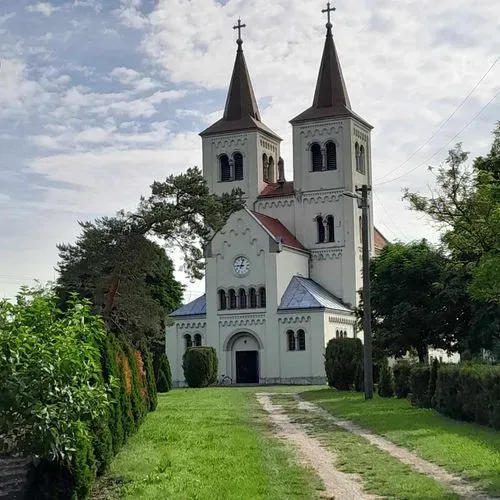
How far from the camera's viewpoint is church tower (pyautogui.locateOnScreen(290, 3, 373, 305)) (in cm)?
5997

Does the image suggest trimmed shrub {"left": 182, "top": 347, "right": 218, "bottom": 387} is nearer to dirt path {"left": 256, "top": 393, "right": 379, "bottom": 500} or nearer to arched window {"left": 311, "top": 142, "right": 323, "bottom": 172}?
arched window {"left": 311, "top": 142, "right": 323, "bottom": 172}

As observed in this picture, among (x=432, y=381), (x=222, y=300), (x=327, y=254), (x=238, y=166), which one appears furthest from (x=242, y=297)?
(x=432, y=381)

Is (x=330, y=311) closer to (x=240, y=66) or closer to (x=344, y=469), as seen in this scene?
(x=240, y=66)

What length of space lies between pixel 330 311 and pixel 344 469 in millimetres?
42479

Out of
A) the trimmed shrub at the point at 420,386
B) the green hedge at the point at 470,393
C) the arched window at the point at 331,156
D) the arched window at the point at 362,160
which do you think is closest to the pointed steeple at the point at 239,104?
the arched window at the point at 331,156

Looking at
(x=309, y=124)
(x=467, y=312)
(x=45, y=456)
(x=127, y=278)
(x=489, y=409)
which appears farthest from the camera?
(x=309, y=124)

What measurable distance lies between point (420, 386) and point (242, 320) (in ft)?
103

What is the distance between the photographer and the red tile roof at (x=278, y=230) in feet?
192

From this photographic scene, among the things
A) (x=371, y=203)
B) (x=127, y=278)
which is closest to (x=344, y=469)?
(x=127, y=278)

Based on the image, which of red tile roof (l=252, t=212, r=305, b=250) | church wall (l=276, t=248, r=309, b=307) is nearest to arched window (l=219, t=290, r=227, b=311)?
church wall (l=276, t=248, r=309, b=307)

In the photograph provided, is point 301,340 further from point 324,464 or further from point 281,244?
point 324,464

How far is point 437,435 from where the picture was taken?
17.8 meters

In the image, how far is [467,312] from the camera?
120ft

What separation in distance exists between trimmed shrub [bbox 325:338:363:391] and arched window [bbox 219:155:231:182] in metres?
24.7
